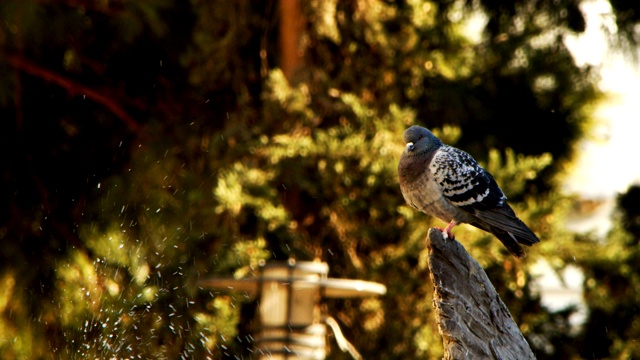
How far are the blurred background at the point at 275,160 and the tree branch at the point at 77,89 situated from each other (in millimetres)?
24

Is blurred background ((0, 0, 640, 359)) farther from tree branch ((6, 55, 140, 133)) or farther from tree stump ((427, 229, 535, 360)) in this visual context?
tree stump ((427, 229, 535, 360))

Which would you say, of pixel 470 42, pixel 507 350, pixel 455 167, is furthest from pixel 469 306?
pixel 470 42

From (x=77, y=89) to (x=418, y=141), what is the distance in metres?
4.96

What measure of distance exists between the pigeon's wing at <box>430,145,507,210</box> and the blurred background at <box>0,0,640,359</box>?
2964mm

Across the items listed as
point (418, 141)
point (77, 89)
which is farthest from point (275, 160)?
point (418, 141)

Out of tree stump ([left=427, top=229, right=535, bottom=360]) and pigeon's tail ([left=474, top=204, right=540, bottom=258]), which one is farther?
pigeon's tail ([left=474, top=204, right=540, bottom=258])

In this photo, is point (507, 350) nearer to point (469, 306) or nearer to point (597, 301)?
point (469, 306)

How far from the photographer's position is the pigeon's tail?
2.88 m

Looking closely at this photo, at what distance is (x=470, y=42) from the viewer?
7.30 metres

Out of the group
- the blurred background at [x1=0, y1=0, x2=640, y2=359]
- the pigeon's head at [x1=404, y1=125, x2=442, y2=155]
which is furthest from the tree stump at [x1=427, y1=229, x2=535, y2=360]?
the blurred background at [x1=0, y1=0, x2=640, y2=359]

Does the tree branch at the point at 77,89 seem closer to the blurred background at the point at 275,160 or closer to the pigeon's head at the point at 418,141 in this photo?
the blurred background at the point at 275,160

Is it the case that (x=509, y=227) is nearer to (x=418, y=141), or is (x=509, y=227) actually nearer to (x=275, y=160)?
(x=418, y=141)

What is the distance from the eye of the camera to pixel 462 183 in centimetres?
294

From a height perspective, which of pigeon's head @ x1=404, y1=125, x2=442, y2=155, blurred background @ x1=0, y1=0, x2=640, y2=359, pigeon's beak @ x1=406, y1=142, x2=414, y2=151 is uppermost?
blurred background @ x1=0, y1=0, x2=640, y2=359
